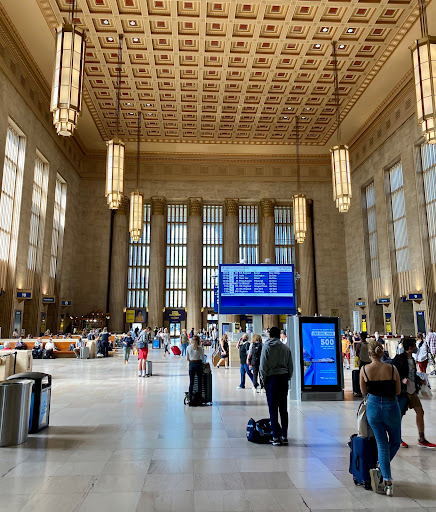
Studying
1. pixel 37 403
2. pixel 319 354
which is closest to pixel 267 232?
pixel 319 354

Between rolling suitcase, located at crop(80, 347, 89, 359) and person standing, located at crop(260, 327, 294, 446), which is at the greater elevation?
person standing, located at crop(260, 327, 294, 446)

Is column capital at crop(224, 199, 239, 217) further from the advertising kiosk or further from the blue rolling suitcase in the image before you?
the blue rolling suitcase

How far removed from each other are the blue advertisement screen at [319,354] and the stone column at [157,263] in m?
23.7

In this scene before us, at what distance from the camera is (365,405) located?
3.52 meters

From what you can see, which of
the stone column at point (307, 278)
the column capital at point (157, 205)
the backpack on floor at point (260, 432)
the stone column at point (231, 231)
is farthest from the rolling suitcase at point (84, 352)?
the stone column at point (307, 278)

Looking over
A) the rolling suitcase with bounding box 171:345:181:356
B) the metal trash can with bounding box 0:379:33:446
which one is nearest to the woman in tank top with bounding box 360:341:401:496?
the metal trash can with bounding box 0:379:33:446

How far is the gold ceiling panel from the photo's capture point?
1788 cm

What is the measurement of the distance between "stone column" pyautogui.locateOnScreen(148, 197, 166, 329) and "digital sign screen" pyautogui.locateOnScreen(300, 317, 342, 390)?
77.8ft

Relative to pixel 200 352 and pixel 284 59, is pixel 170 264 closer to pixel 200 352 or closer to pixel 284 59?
pixel 284 59

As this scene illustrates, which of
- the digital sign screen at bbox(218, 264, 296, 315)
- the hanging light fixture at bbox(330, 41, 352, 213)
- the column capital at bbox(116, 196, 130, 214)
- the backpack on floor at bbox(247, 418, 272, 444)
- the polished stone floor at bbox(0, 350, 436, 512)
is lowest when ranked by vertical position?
the polished stone floor at bbox(0, 350, 436, 512)

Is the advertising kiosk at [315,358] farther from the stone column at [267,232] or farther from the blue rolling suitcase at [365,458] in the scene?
the stone column at [267,232]

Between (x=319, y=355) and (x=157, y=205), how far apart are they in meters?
26.1

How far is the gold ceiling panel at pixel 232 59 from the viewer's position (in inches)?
704

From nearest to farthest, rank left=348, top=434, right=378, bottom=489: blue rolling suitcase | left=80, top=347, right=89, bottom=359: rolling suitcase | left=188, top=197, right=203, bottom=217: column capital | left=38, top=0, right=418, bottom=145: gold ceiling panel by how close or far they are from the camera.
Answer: left=348, top=434, right=378, bottom=489: blue rolling suitcase → left=38, top=0, right=418, bottom=145: gold ceiling panel → left=80, top=347, right=89, bottom=359: rolling suitcase → left=188, top=197, right=203, bottom=217: column capital
